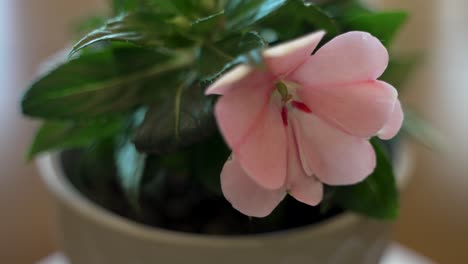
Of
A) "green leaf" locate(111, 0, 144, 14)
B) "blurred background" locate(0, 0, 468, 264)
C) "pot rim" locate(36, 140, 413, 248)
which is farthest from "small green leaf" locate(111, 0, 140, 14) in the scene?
"blurred background" locate(0, 0, 468, 264)

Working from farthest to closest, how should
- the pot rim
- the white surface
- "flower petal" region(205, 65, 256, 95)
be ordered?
the white surface < the pot rim < "flower petal" region(205, 65, 256, 95)

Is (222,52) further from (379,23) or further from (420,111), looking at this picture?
(420,111)

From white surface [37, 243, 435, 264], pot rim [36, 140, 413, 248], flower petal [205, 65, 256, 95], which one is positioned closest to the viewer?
flower petal [205, 65, 256, 95]

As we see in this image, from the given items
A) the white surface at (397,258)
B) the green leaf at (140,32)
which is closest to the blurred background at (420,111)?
the white surface at (397,258)

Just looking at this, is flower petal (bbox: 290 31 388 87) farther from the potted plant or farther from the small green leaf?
the small green leaf

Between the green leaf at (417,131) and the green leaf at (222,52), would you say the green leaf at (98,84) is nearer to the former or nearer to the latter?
the green leaf at (222,52)
